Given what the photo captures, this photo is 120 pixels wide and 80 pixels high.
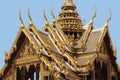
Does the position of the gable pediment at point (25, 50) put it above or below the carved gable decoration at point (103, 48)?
below

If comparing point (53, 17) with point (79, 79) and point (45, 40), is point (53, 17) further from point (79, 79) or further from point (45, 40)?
point (79, 79)

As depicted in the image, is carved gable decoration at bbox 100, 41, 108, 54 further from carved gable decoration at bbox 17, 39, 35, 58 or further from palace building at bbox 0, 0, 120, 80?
carved gable decoration at bbox 17, 39, 35, 58

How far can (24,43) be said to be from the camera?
37031 millimetres

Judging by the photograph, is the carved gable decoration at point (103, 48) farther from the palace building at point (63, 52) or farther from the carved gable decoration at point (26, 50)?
the carved gable decoration at point (26, 50)

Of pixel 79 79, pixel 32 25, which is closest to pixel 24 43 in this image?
pixel 32 25

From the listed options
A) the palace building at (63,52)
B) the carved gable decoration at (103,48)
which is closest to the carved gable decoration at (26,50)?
the palace building at (63,52)

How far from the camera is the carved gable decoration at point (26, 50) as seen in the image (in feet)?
120

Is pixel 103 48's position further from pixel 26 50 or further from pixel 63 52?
pixel 26 50

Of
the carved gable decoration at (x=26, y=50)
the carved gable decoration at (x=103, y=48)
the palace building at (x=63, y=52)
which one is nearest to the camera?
the palace building at (x=63, y=52)

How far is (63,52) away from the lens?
121 feet

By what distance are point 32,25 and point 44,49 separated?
4.90ft

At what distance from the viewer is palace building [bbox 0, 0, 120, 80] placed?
3572 cm

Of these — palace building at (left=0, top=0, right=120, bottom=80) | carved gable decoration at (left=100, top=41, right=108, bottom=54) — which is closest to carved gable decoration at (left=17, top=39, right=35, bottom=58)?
palace building at (left=0, top=0, right=120, bottom=80)

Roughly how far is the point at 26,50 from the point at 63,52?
1744mm
